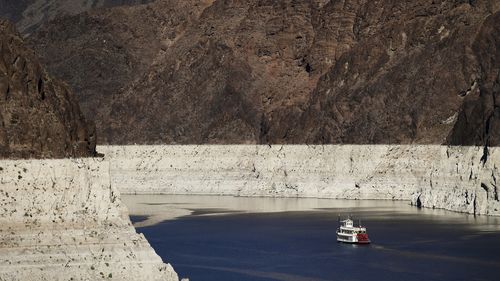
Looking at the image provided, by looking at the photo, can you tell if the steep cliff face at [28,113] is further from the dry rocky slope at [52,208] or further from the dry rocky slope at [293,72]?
the dry rocky slope at [293,72]

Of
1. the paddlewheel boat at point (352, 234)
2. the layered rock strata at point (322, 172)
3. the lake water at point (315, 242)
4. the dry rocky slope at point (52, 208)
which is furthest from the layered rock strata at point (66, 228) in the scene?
the layered rock strata at point (322, 172)

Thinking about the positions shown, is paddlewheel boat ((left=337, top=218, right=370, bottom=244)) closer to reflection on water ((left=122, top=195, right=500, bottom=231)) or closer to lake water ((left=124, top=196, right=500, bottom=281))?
lake water ((left=124, top=196, right=500, bottom=281))

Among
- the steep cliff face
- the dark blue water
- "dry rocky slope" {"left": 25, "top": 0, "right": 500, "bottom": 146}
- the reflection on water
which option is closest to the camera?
the steep cliff face

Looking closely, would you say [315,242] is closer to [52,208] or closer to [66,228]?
[66,228]

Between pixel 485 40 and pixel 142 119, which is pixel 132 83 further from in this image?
pixel 485 40

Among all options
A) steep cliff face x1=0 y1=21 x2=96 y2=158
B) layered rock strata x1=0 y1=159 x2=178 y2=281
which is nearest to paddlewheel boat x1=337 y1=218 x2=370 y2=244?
steep cliff face x1=0 y1=21 x2=96 y2=158

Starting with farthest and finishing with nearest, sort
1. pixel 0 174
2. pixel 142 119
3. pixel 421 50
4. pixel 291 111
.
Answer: pixel 142 119, pixel 291 111, pixel 421 50, pixel 0 174

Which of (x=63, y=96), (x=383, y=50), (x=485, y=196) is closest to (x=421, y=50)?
(x=383, y=50)
